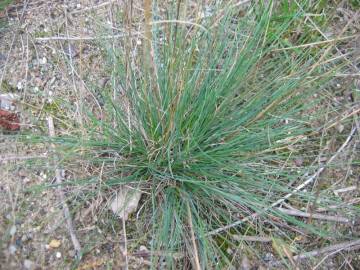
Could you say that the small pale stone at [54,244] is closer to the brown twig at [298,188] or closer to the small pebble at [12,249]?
the small pebble at [12,249]

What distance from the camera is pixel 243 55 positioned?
1185 millimetres

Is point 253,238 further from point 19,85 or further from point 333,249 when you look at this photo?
point 19,85

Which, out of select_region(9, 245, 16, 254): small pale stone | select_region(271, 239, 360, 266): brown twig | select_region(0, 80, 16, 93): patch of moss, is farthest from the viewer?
select_region(0, 80, 16, 93): patch of moss

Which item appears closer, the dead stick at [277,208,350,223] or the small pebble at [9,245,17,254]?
the small pebble at [9,245,17,254]

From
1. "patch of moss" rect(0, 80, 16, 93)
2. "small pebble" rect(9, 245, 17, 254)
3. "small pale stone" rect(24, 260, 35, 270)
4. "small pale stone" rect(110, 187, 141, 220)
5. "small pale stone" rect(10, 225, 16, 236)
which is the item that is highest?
"patch of moss" rect(0, 80, 16, 93)

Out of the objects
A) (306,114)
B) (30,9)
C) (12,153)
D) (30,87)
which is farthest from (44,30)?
(306,114)

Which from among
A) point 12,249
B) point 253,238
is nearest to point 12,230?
point 12,249

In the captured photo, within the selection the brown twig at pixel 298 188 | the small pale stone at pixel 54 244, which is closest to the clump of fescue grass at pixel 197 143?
the brown twig at pixel 298 188

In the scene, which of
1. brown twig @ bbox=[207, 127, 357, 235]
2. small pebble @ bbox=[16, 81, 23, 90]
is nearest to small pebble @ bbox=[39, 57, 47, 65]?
small pebble @ bbox=[16, 81, 23, 90]

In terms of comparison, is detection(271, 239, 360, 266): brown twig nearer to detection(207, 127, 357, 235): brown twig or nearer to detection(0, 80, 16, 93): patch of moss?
detection(207, 127, 357, 235): brown twig

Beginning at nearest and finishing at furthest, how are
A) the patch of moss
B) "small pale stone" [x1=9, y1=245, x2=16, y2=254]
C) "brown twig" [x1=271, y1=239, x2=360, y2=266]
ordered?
1. "small pale stone" [x1=9, y1=245, x2=16, y2=254]
2. "brown twig" [x1=271, y1=239, x2=360, y2=266]
3. the patch of moss

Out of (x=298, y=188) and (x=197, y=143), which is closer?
(x=197, y=143)

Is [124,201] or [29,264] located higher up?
[124,201]

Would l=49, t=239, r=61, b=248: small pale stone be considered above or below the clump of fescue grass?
below
